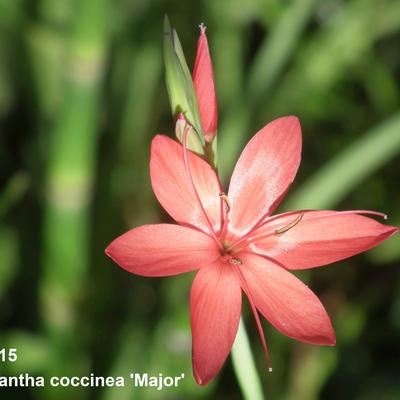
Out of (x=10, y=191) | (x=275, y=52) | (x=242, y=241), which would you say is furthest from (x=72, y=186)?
(x=275, y=52)

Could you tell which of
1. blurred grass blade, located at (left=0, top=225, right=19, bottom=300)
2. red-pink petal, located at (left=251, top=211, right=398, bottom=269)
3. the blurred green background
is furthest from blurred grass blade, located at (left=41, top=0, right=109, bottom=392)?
red-pink petal, located at (left=251, top=211, right=398, bottom=269)

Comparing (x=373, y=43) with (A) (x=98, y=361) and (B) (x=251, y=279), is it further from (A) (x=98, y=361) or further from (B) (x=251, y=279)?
(B) (x=251, y=279)

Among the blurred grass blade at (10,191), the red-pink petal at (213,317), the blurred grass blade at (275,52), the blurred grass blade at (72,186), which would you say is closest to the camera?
the red-pink petal at (213,317)

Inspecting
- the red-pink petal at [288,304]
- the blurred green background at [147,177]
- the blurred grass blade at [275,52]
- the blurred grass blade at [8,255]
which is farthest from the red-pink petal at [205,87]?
the blurred grass blade at [8,255]

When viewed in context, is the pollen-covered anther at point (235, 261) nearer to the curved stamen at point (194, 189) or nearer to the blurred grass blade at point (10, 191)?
the curved stamen at point (194, 189)

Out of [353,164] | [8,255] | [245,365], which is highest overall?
[8,255]

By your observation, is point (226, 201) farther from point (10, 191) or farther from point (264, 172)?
point (10, 191)
